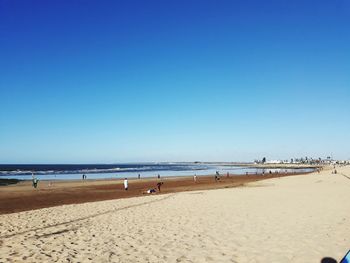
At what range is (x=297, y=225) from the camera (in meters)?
13.9

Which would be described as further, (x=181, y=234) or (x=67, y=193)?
(x=67, y=193)

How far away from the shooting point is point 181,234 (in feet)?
41.8

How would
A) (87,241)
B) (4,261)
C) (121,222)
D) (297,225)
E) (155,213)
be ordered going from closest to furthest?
1. (4,261)
2. (87,241)
3. (297,225)
4. (121,222)
5. (155,213)

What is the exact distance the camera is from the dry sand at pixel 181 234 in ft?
32.8

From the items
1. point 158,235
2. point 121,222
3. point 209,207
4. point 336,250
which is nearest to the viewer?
point 336,250

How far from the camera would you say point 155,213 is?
17859 millimetres

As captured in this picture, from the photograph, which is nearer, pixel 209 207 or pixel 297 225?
pixel 297 225

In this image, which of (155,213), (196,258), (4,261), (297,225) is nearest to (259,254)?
(196,258)

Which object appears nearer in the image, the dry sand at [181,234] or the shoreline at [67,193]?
the dry sand at [181,234]

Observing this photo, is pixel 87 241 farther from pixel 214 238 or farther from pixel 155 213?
pixel 155 213

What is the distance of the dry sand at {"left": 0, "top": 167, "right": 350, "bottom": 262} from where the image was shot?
32.8ft

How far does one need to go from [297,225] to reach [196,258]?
5.90 meters

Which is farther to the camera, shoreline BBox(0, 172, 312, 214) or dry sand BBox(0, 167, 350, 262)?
shoreline BBox(0, 172, 312, 214)

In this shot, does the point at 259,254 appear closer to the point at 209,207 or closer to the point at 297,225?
the point at 297,225
